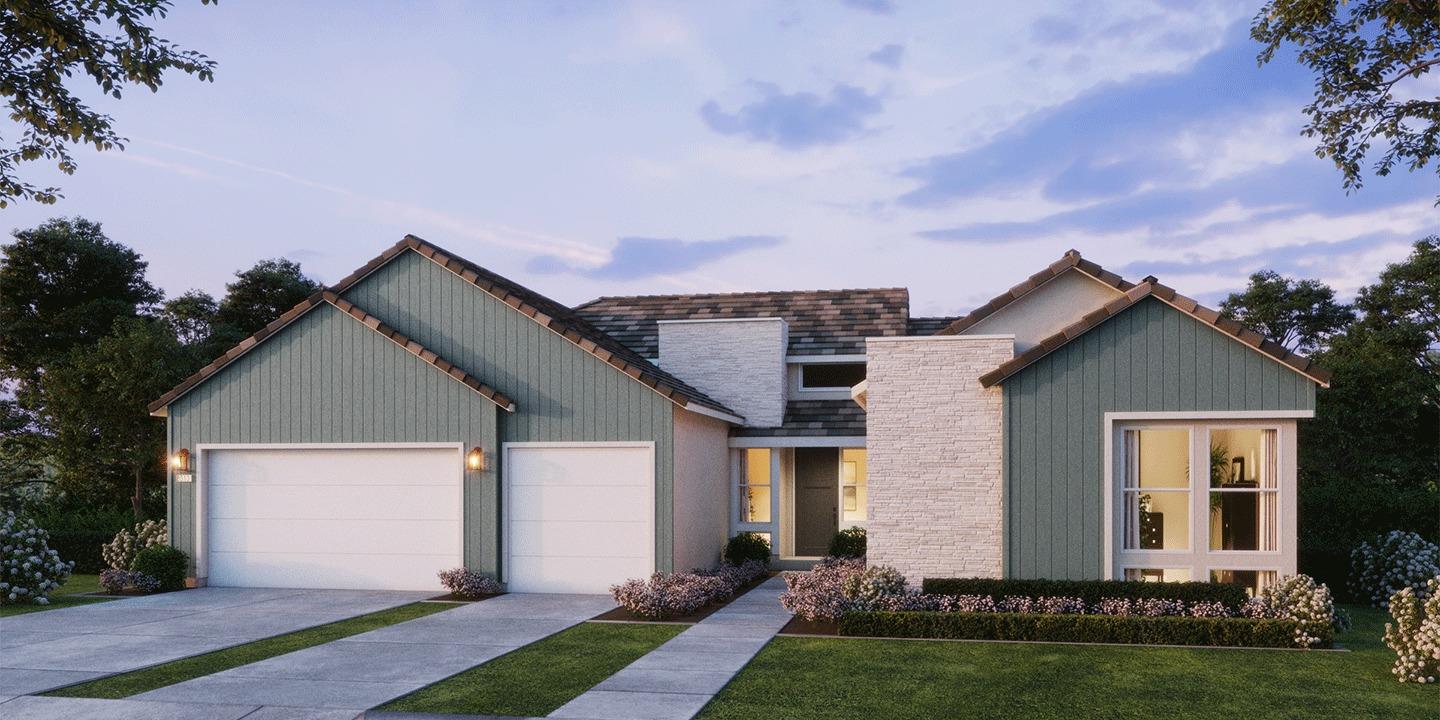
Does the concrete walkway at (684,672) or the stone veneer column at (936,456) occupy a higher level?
the stone veneer column at (936,456)

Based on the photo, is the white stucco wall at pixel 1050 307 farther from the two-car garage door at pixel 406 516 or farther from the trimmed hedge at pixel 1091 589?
the two-car garage door at pixel 406 516

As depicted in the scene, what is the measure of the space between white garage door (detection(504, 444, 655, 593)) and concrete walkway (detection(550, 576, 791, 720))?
2.42m

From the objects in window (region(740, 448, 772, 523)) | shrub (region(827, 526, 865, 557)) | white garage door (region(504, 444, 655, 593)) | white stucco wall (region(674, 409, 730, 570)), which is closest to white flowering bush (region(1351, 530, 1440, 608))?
shrub (region(827, 526, 865, 557))

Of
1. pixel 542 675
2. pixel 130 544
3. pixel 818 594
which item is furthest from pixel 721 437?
pixel 130 544

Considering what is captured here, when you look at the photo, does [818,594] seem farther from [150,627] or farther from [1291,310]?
[1291,310]

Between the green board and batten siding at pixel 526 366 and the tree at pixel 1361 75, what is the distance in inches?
463

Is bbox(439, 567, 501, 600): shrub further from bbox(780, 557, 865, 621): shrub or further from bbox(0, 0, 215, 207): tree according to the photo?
bbox(0, 0, 215, 207): tree

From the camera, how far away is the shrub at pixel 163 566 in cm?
1656

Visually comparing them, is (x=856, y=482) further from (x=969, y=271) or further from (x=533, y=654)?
(x=533, y=654)

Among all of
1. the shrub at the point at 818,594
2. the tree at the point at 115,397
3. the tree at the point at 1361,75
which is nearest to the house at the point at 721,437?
the shrub at the point at 818,594

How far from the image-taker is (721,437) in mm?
19844

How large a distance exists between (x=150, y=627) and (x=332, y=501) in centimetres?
448

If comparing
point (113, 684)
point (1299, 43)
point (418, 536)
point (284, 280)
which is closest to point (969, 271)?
point (1299, 43)

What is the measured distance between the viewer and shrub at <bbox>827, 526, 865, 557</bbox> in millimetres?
19094
